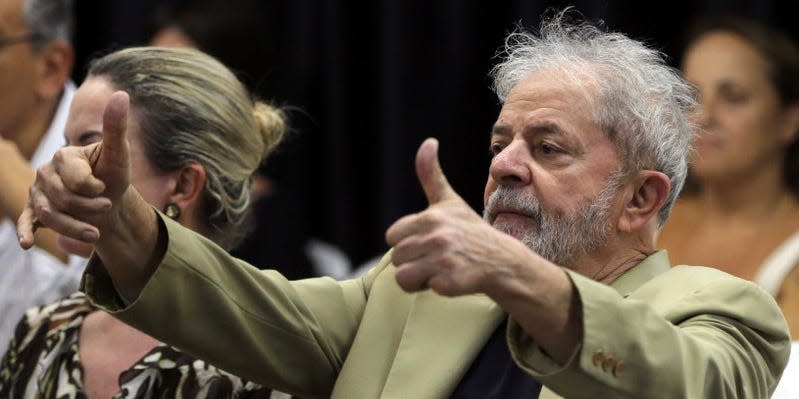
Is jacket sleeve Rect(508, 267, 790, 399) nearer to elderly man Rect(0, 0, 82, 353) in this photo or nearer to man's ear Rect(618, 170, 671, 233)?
man's ear Rect(618, 170, 671, 233)

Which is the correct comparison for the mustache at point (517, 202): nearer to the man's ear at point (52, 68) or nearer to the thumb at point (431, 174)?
the thumb at point (431, 174)

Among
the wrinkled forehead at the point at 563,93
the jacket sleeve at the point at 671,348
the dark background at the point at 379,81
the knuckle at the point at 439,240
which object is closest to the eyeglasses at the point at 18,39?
the dark background at the point at 379,81

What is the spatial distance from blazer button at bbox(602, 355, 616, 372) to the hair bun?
36.7 inches

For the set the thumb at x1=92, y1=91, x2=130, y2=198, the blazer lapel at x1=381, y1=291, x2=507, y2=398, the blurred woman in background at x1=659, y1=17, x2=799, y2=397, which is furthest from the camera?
the blurred woman in background at x1=659, y1=17, x2=799, y2=397

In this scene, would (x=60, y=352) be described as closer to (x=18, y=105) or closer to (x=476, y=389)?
(x=476, y=389)

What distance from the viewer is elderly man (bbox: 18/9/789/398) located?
1663 mm

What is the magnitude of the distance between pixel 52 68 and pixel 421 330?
1.64 m

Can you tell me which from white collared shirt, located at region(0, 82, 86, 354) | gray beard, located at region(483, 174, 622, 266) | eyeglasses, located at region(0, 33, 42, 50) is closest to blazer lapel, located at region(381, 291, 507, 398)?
gray beard, located at region(483, 174, 622, 266)

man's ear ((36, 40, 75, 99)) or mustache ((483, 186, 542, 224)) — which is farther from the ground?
mustache ((483, 186, 542, 224))

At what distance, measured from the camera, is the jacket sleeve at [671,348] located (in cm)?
167

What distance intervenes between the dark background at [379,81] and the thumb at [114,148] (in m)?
1.98

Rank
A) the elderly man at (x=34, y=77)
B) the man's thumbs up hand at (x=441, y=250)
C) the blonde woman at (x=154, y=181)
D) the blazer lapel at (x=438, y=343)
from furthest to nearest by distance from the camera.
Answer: the elderly man at (x=34, y=77)
the blonde woman at (x=154, y=181)
the blazer lapel at (x=438, y=343)
the man's thumbs up hand at (x=441, y=250)

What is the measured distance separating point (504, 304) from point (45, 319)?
3.27 feet

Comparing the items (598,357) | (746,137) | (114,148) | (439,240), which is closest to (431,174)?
(439,240)
